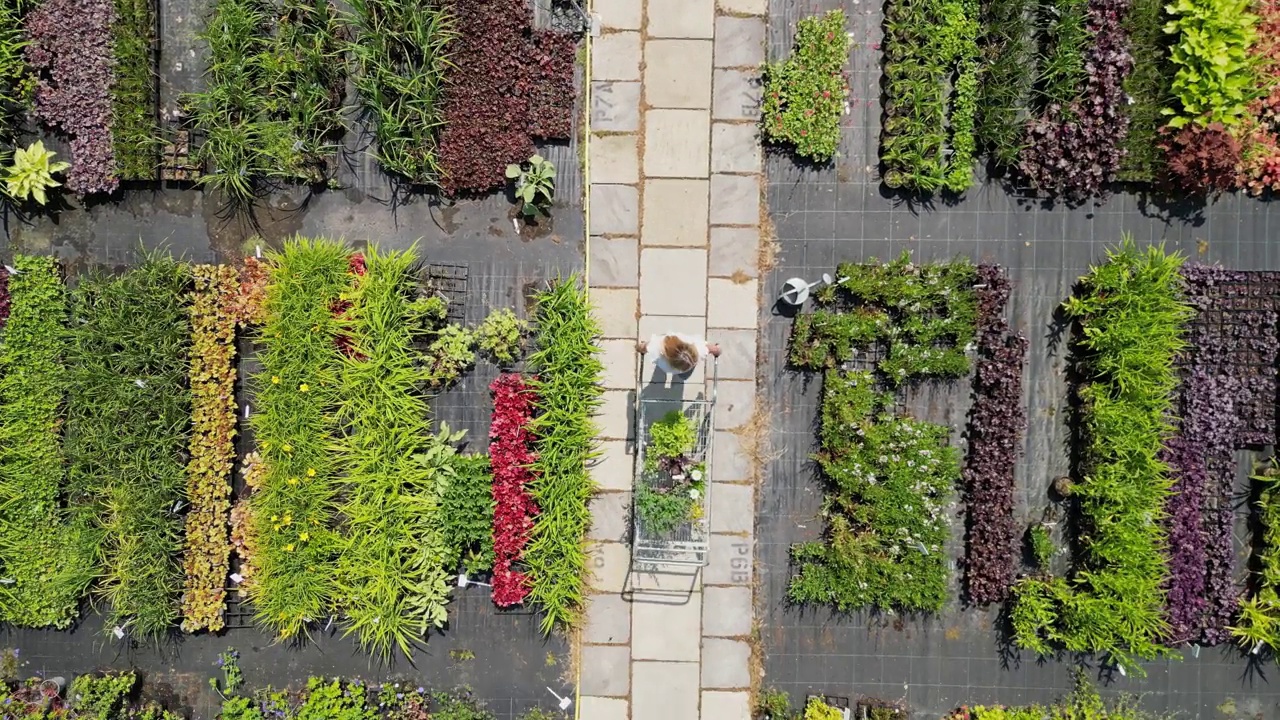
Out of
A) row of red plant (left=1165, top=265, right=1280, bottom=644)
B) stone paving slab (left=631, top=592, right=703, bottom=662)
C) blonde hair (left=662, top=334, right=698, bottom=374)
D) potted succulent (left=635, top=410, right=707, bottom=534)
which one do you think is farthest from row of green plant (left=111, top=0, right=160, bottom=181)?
row of red plant (left=1165, top=265, right=1280, bottom=644)

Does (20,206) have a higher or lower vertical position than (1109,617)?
higher

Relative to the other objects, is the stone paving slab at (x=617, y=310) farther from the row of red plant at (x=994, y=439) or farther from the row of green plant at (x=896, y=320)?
the row of red plant at (x=994, y=439)

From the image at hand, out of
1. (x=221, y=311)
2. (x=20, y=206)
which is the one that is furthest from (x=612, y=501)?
(x=20, y=206)

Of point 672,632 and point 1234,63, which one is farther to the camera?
point 672,632

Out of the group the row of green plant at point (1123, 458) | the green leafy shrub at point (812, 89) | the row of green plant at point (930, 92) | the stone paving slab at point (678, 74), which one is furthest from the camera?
the stone paving slab at point (678, 74)

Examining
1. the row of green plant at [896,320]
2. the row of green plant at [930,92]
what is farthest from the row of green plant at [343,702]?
the row of green plant at [930,92]

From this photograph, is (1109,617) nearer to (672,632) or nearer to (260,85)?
(672,632)

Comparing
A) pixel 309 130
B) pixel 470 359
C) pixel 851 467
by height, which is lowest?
pixel 851 467

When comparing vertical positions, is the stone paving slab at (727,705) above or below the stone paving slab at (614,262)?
below
